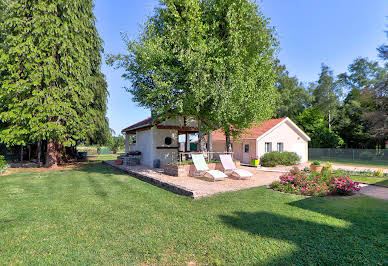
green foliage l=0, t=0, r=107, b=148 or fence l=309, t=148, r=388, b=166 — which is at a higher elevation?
green foliage l=0, t=0, r=107, b=148

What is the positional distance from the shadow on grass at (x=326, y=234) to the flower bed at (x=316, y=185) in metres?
1.78

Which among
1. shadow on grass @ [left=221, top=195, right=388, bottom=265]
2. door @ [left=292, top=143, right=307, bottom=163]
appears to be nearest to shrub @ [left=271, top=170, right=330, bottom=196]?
shadow on grass @ [left=221, top=195, right=388, bottom=265]

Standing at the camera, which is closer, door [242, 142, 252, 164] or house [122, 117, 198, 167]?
house [122, 117, 198, 167]

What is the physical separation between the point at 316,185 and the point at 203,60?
7571 mm

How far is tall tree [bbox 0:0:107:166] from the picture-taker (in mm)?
14031

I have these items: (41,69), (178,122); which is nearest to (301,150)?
(178,122)

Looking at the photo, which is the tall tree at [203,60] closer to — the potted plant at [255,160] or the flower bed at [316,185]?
the flower bed at [316,185]

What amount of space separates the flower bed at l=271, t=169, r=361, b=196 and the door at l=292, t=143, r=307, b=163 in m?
15.5

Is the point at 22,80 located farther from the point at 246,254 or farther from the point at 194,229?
the point at 246,254

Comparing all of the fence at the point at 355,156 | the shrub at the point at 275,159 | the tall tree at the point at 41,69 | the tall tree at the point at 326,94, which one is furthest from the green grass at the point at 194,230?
the tall tree at the point at 326,94

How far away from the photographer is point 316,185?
793 centimetres

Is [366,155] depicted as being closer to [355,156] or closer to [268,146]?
[355,156]

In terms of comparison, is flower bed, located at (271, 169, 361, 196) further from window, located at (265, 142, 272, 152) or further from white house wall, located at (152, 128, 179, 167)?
window, located at (265, 142, 272, 152)

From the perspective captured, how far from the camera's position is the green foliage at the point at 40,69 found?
46.0ft
